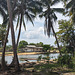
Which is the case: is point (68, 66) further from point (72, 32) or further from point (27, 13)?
point (72, 32)

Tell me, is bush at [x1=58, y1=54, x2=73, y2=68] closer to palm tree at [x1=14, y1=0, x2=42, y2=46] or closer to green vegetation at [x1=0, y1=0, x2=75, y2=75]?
green vegetation at [x1=0, y1=0, x2=75, y2=75]

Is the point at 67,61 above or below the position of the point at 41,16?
below

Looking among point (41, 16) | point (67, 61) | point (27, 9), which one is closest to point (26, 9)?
point (27, 9)

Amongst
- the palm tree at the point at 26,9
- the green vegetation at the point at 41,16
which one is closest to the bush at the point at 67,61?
the green vegetation at the point at 41,16

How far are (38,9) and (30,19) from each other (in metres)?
2.08

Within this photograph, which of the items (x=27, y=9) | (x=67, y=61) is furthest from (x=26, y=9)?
(x=67, y=61)

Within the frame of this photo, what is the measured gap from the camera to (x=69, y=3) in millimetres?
14188

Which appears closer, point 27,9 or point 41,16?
point 27,9

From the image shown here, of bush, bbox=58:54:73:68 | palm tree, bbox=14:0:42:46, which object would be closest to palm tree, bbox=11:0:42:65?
palm tree, bbox=14:0:42:46

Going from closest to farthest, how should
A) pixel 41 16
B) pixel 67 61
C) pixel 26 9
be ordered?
1. pixel 67 61
2. pixel 26 9
3. pixel 41 16

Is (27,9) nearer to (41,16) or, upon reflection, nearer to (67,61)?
(41,16)

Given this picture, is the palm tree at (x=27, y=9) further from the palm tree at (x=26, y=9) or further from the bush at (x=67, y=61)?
the bush at (x=67, y=61)

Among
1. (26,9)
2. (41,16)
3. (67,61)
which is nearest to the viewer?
(67,61)

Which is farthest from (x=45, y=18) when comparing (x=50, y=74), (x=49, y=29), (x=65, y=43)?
(x=50, y=74)
